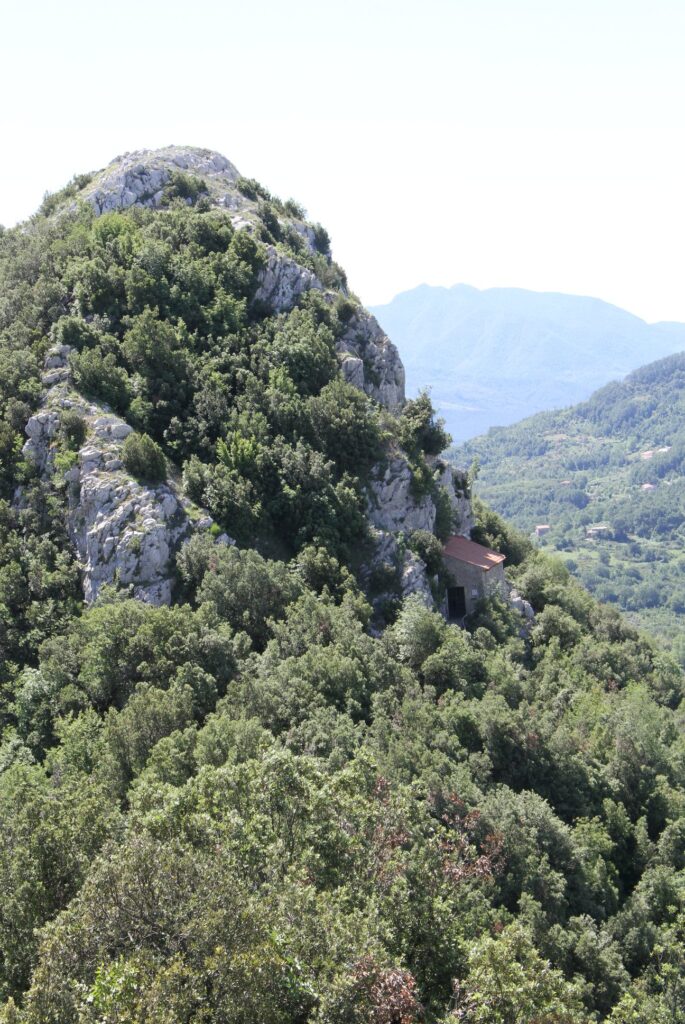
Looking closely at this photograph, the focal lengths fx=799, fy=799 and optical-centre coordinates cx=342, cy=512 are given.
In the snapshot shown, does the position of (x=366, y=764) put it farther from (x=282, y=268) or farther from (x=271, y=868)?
(x=282, y=268)

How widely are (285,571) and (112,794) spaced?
15.3 meters

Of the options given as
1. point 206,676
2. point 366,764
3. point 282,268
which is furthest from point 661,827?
point 282,268

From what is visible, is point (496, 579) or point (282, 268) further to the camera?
point (282, 268)

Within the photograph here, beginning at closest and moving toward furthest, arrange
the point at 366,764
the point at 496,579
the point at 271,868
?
1. the point at 271,868
2. the point at 366,764
3. the point at 496,579

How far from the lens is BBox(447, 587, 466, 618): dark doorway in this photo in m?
44.9

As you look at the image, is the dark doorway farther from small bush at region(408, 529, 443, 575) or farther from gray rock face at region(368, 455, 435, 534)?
gray rock face at region(368, 455, 435, 534)

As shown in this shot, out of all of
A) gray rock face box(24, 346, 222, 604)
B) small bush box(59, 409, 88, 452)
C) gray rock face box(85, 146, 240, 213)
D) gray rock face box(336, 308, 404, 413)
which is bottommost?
gray rock face box(24, 346, 222, 604)

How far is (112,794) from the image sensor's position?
2142 cm

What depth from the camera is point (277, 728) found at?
2566 centimetres

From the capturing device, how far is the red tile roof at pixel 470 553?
147 ft

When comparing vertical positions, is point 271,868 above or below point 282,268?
below

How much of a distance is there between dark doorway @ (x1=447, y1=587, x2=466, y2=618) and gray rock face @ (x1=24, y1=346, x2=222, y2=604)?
1442 centimetres

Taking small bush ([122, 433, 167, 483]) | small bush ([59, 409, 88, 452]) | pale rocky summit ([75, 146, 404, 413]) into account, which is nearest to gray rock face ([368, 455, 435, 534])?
pale rocky summit ([75, 146, 404, 413])

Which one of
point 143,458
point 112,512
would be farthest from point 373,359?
point 112,512
